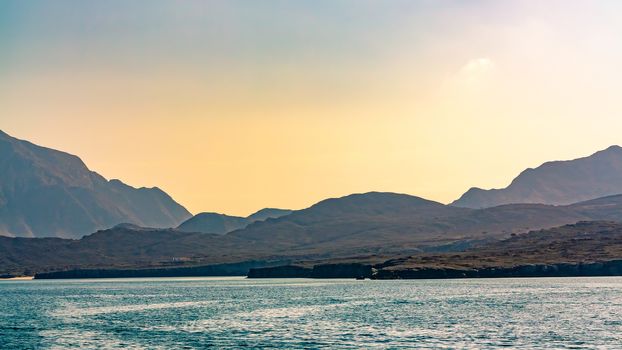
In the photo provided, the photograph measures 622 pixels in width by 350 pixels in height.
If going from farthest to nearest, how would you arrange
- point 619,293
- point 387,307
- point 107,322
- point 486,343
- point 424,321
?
point 619,293 → point 387,307 → point 107,322 → point 424,321 → point 486,343

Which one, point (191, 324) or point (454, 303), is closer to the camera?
point (191, 324)

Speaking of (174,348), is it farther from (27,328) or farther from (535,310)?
(535,310)

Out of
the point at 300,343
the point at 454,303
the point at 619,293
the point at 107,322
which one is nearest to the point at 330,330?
the point at 300,343

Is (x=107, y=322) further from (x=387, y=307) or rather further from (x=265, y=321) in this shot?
(x=387, y=307)

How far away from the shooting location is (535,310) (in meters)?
151

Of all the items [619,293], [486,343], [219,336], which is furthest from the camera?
[619,293]

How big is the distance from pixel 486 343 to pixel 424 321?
32.1 meters

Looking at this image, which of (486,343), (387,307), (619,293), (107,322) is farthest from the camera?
(619,293)

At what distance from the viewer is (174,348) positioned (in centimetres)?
10562

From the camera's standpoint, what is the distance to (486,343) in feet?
336

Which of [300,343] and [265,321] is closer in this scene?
[300,343]

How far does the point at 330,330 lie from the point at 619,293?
10054cm

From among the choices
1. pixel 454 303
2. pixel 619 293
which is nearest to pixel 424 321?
pixel 454 303

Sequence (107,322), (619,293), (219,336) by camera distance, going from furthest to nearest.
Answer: (619,293)
(107,322)
(219,336)
